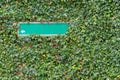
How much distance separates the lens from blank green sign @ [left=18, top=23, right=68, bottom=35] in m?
5.35

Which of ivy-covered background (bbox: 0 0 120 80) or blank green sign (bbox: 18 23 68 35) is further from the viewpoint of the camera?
blank green sign (bbox: 18 23 68 35)

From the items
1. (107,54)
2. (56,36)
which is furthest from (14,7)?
(107,54)

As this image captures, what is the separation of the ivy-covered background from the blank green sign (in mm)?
102

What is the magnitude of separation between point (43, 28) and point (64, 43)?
1.75ft

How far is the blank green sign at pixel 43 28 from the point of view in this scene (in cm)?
535

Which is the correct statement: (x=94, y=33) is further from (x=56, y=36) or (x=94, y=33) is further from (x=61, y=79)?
(x=61, y=79)

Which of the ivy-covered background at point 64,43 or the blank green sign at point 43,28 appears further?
the blank green sign at point 43,28

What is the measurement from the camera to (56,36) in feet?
17.4

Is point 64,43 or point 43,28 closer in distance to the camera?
point 64,43

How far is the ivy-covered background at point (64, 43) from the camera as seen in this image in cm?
484

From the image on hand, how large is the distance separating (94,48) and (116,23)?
27.1 inches

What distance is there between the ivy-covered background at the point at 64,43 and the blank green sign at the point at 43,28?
102 mm

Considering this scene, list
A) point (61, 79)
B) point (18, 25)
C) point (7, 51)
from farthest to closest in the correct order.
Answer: point (18, 25) < point (7, 51) < point (61, 79)

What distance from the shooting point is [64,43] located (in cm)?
520
